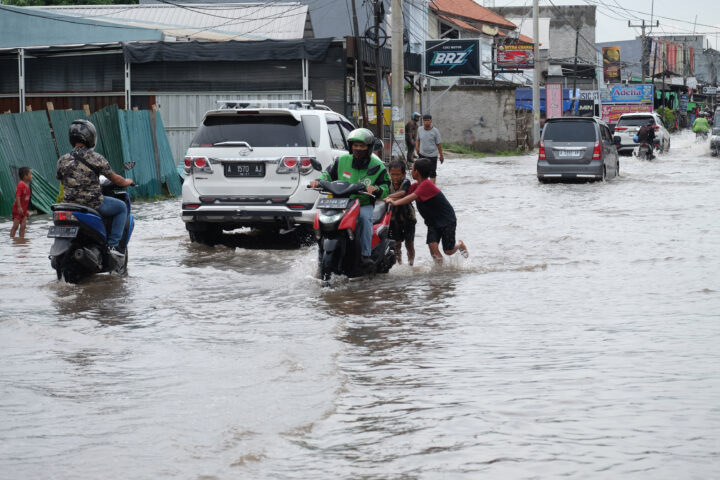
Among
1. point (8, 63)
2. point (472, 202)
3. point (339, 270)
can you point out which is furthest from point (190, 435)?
point (8, 63)

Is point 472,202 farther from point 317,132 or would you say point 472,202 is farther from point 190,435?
point 190,435

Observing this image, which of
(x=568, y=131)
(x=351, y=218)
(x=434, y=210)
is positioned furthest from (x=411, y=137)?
(x=351, y=218)

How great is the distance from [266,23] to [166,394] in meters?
31.9

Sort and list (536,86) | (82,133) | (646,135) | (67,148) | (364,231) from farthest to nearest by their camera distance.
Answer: (536,86)
(646,135)
(67,148)
(364,231)
(82,133)

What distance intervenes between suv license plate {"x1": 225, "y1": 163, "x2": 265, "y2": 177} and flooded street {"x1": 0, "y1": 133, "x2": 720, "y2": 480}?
1.01 m

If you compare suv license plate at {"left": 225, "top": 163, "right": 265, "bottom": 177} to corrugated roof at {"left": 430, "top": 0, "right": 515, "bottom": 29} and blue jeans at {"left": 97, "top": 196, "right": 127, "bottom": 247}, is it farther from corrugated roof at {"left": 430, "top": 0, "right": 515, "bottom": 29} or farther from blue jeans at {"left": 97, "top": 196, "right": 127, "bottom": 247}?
corrugated roof at {"left": 430, "top": 0, "right": 515, "bottom": 29}

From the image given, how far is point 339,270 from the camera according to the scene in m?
10.6

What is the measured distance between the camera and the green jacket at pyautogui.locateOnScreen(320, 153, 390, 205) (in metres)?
10.6

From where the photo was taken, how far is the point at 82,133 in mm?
10430

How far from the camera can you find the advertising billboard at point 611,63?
9275 centimetres

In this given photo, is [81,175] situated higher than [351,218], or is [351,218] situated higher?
[81,175]

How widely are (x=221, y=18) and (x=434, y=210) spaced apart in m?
27.9

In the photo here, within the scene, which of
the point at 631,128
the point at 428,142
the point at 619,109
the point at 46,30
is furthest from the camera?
the point at 619,109

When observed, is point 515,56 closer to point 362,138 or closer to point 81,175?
point 362,138
